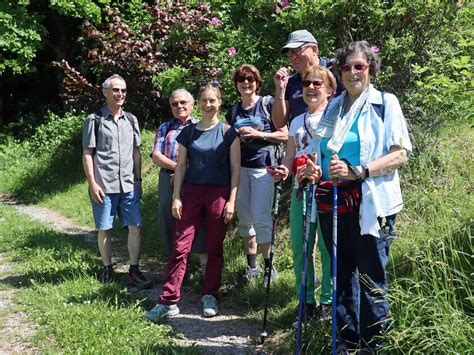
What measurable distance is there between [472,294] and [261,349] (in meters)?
1.64

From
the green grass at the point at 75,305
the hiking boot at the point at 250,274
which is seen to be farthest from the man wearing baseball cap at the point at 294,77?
the green grass at the point at 75,305

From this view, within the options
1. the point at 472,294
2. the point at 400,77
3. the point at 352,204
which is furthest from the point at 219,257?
the point at 400,77

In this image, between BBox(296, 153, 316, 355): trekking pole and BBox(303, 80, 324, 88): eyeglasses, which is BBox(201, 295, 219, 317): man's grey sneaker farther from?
BBox(303, 80, 324, 88): eyeglasses

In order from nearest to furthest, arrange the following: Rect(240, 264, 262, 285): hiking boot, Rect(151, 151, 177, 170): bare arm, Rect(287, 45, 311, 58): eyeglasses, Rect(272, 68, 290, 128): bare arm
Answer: Rect(287, 45, 311, 58): eyeglasses, Rect(272, 68, 290, 128): bare arm, Rect(240, 264, 262, 285): hiking boot, Rect(151, 151, 177, 170): bare arm

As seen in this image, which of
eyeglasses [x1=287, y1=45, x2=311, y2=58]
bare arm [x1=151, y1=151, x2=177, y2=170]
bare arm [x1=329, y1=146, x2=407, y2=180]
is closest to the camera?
bare arm [x1=329, y1=146, x2=407, y2=180]

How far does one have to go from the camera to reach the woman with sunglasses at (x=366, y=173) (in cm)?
315

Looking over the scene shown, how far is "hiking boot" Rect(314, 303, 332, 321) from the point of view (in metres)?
4.02

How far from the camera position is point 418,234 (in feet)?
12.8

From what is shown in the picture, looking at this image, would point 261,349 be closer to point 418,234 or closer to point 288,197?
point 418,234

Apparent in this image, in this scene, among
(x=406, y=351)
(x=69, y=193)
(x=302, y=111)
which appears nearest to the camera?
(x=406, y=351)

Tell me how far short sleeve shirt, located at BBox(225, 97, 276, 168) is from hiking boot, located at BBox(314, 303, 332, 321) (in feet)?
4.98

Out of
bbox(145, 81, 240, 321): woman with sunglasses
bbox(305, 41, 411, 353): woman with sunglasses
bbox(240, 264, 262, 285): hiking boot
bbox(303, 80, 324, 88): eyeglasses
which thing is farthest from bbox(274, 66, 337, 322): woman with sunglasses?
bbox(240, 264, 262, 285): hiking boot

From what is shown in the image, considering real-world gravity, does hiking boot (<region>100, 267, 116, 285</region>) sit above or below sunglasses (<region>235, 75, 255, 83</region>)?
below

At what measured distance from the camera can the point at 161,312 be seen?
464 centimetres
